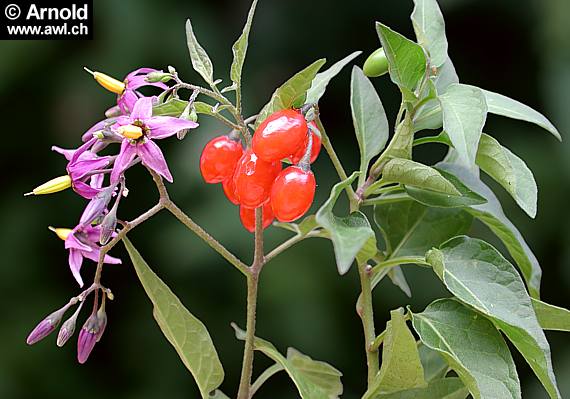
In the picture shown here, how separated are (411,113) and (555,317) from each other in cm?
19

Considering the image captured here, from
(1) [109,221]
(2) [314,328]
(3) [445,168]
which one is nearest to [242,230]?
(2) [314,328]

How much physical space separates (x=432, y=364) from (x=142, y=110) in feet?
1.18

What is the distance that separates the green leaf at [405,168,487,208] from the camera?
69cm

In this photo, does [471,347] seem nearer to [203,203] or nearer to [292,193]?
[292,193]

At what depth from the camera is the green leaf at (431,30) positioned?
72 cm

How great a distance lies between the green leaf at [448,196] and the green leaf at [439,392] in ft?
0.44

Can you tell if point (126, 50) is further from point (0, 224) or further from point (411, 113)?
point (411, 113)

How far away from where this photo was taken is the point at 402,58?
67 cm

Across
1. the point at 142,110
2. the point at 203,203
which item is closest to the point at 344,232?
the point at 142,110

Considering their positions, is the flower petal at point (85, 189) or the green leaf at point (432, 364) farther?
the green leaf at point (432, 364)

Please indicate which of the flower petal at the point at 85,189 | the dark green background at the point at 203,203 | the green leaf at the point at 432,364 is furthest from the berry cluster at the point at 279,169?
the dark green background at the point at 203,203

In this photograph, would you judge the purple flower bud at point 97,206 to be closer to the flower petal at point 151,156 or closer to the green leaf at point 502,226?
the flower petal at point 151,156

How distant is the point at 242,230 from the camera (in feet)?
4.61

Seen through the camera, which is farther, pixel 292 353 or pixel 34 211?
pixel 34 211
